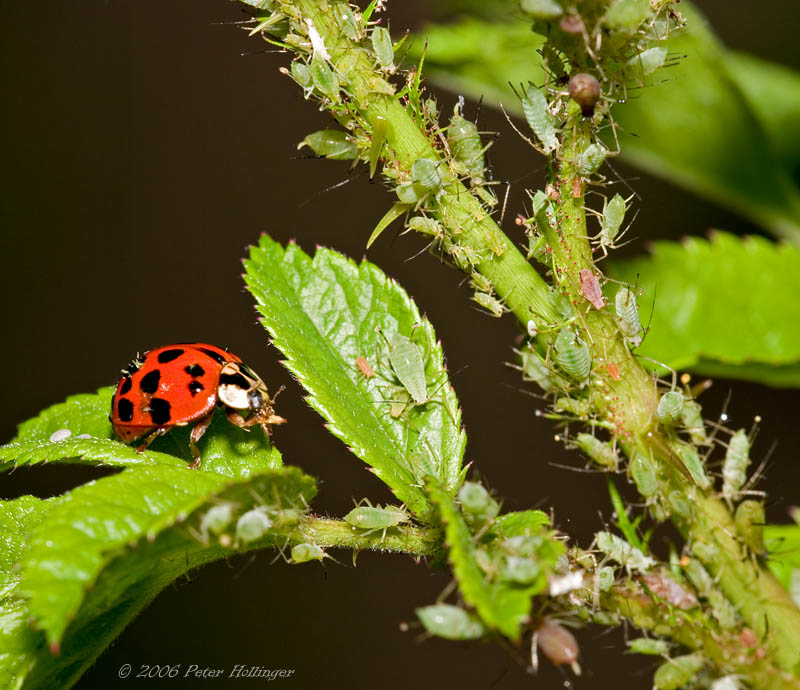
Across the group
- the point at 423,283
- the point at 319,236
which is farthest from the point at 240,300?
the point at 423,283

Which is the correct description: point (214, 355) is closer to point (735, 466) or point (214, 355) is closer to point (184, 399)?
point (184, 399)

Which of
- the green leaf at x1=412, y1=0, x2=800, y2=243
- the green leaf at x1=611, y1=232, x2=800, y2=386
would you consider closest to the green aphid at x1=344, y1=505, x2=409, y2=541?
the green leaf at x1=611, y1=232, x2=800, y2=386

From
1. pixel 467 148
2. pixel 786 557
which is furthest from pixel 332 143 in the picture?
pixel 786 557

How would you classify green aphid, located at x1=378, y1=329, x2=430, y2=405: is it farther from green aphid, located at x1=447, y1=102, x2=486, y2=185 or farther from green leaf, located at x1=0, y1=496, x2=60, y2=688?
green leaf, located at x1=0, y1=496, x2=60, y2=688

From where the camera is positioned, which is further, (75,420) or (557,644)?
(75,420)

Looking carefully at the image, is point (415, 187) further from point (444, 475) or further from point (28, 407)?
point (28, 407)
